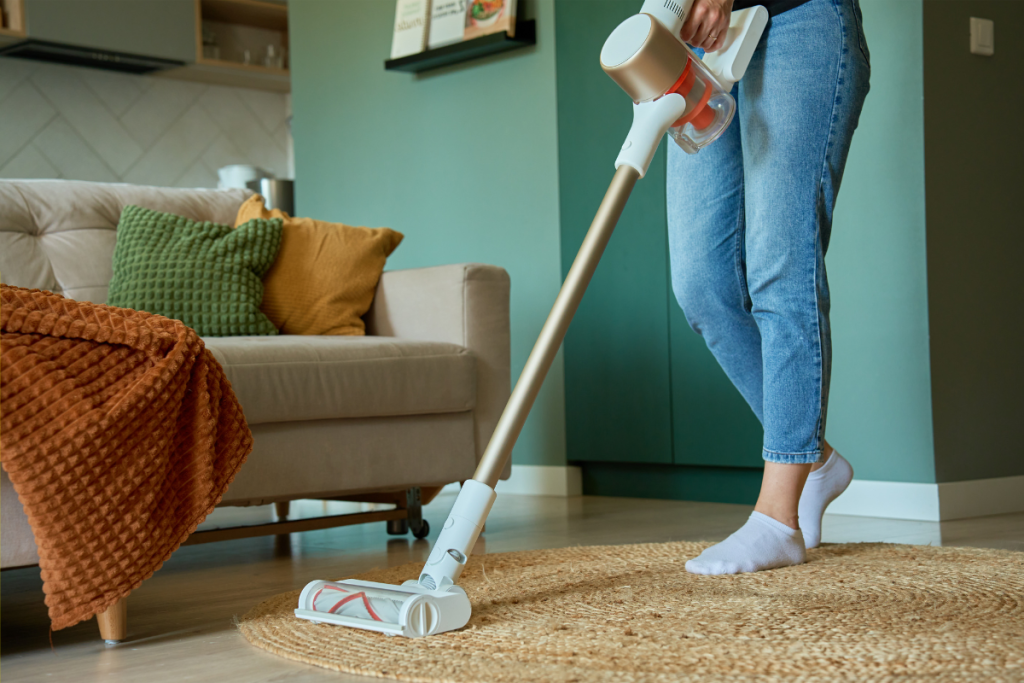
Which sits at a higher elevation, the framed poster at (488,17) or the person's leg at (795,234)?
the framed poster at (488,17)

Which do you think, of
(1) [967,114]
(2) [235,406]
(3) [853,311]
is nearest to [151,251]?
(2) [235,406]

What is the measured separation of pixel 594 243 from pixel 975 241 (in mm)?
1434

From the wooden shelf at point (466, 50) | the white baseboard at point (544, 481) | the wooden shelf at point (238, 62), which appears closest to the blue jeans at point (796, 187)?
the white baseboard at point (544, 481)

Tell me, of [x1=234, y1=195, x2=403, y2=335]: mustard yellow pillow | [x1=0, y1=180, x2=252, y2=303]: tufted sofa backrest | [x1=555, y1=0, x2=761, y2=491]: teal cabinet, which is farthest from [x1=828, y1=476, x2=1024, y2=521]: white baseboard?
[x1=0, y1=180, x2=252, y2=303]: tufted sofa backrest

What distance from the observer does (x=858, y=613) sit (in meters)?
1.17

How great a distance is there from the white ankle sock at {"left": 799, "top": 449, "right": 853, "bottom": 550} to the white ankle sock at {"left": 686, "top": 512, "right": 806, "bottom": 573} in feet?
0.54

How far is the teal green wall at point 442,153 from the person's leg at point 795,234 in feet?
5.15

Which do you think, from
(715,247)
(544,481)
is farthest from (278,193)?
(715,247)

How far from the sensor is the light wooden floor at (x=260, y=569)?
113 centimetres

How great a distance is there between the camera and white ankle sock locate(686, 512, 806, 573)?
144 cm

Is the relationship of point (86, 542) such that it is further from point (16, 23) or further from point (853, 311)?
point (16, 23)

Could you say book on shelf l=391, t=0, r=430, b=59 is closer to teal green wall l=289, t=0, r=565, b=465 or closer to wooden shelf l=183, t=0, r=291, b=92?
teal green wall l=289, t=0, r=565, b=465

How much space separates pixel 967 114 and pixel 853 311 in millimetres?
495

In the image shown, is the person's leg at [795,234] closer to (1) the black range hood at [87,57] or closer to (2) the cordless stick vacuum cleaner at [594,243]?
(2) the cordless stick vacuum cleaner at [594,243]
